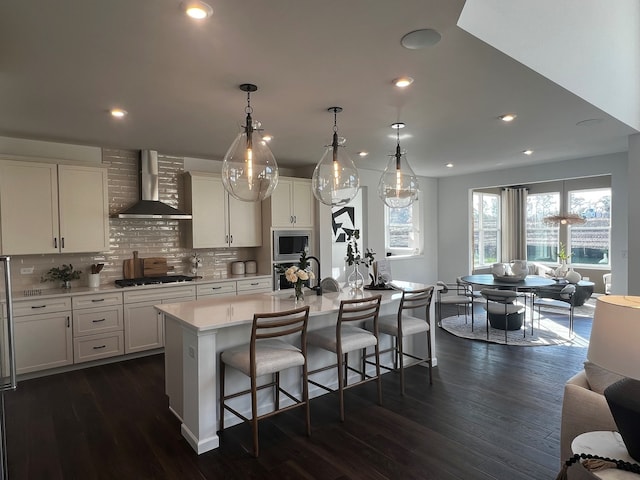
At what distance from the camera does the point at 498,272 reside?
20.7ft

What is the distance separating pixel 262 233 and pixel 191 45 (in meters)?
3.89

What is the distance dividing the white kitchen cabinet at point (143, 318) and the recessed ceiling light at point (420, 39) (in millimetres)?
3947

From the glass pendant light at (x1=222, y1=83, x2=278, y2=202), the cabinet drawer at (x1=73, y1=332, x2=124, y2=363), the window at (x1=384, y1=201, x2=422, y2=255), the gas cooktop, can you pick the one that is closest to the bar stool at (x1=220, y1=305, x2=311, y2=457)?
the glass pendant light at (x1=222, y1=83, x2=278, y2=202)

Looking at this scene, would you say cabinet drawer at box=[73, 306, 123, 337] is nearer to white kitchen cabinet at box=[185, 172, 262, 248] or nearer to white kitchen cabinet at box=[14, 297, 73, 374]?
white kitchen cabinet at box=[14, 297, 73, 374]

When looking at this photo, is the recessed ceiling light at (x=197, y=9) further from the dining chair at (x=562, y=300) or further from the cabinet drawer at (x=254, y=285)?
the dining chair at (x=562, y=300)

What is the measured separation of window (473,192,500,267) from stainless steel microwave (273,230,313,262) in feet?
16.0

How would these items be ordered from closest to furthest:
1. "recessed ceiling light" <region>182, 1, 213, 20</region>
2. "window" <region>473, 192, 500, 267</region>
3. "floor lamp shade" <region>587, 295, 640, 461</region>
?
"floor lamp shade" <region>587, 295, 640, 461</region>, "recessed ceiling light" <region>182, 1, 213, 20</region>, "window" <region>473, 192, 500, 267</region>

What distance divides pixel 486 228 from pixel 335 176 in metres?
7.42

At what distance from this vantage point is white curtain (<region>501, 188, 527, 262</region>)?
9.72 meters

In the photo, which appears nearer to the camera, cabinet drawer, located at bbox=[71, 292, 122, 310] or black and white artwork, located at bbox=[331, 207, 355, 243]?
cabinet drawer, located at bbox=[71, 292, 122, 310]

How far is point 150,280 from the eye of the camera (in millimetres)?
4906

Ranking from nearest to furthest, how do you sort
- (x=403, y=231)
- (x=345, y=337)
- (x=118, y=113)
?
(x=345, y=337), (x=118, y=113), (x=403, y=231)

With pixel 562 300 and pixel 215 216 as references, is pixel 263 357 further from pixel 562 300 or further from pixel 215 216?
pixel 562 300

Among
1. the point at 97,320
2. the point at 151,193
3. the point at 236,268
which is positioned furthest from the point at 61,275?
the point at 236,268
